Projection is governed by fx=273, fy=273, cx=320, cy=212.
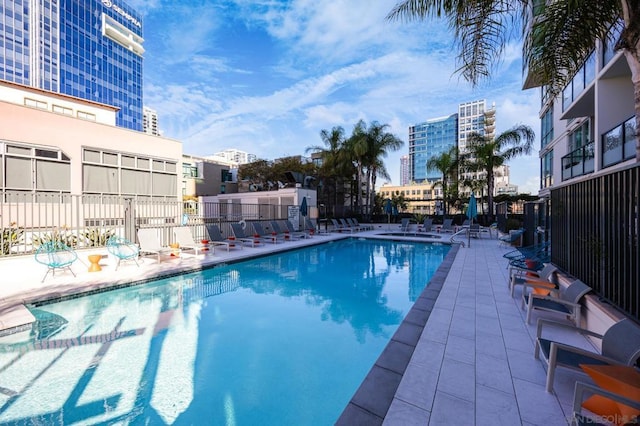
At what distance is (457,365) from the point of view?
299 centimetres

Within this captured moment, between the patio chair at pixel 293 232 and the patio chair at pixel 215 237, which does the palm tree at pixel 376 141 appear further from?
the patio chair at pixel 215 237

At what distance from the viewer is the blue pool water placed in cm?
288

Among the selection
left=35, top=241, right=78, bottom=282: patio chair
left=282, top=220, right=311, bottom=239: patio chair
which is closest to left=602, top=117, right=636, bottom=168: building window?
left=282, top=220, right=311, bottom=239: patio chair

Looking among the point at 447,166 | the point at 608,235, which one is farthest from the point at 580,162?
the point at 447,166

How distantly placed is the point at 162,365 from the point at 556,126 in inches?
833

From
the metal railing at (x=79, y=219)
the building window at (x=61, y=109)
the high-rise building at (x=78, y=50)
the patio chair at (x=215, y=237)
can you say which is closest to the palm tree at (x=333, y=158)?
the metal railing at (x=79, y=219)

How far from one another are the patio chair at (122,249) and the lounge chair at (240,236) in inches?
179

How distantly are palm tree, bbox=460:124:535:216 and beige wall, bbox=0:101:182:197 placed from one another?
20.6 metres

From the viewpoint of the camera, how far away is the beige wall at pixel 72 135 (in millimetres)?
9977

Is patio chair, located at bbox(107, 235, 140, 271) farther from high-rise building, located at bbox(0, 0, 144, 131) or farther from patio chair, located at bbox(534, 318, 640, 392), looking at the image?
high-rise building, located at bbox(0, 0, 144, 131)

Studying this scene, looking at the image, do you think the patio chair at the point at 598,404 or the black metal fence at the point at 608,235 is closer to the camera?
the patio chair at the point at 598,404

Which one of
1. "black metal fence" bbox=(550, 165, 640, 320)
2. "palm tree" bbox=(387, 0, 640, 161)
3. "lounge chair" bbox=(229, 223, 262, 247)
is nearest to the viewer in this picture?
"black metal fence" bbox=(550, 165, 640, 320)

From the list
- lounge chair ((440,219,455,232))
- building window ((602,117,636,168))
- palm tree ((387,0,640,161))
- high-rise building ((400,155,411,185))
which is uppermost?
high-rise building ((400,155,411,185))

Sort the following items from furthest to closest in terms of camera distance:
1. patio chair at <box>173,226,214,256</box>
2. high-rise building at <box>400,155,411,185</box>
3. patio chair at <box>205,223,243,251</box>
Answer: high-rise building at <box>400,155,411,185</box> < patio chair at <box>205,223,243,251</box> < patio chair at <box>173,226,214,256</box>
